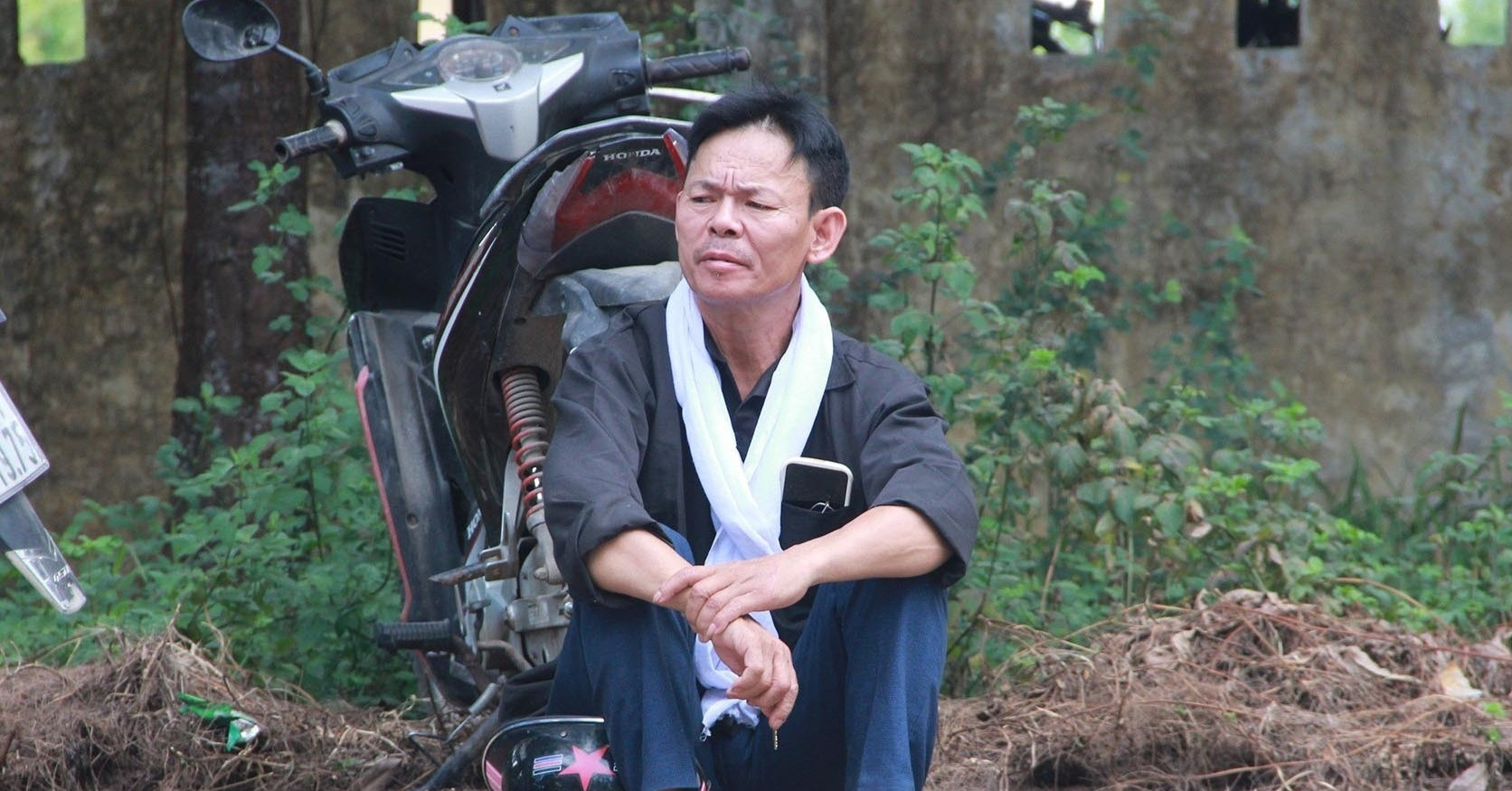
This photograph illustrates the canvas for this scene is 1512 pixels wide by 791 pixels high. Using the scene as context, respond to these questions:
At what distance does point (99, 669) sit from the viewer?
3.67 m

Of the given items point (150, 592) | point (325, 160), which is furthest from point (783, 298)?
point (325, 160)

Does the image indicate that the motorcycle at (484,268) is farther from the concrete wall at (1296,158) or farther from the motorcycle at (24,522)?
the concrete wall at (1296,158)

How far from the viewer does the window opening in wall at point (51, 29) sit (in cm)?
1994

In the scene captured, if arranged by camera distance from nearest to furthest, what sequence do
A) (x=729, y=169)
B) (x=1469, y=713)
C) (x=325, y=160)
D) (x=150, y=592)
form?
(x=729, y=169) → (x=1469, y=713) → (x=150, y=592) → (x=325, y=160)

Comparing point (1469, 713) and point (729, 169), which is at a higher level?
point (729, 169)

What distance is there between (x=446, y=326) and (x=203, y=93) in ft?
9.15

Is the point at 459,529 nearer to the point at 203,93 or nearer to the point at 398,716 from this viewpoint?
the point at 398,716

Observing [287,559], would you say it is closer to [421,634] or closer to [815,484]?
[421,634]

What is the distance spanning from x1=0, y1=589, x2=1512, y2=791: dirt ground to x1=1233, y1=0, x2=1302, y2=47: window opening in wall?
351 cm

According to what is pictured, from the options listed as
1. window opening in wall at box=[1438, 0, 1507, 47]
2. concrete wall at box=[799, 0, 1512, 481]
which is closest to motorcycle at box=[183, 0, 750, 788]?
concrete wall at box=[799, 0, 1512, 481]

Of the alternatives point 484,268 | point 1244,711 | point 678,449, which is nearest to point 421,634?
point 484,268

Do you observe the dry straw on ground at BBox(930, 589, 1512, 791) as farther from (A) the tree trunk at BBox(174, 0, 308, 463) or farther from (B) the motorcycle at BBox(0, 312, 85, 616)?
(A) the tree trunk at BBox(174, 0, 308, 463)

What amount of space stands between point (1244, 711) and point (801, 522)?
1401mm

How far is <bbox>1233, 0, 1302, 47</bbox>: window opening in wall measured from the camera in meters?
6.85
